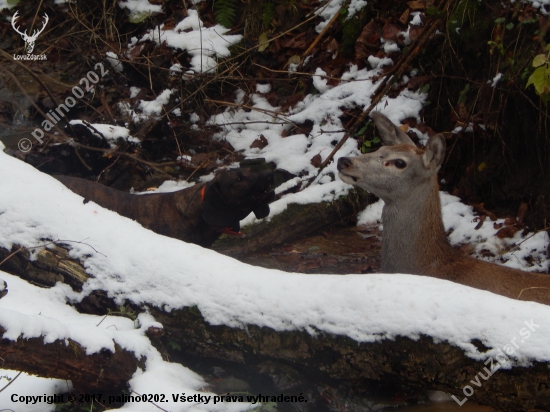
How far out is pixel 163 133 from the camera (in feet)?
A: 28.6

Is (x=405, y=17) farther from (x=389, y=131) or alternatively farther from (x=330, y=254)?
(x=330, y=254)

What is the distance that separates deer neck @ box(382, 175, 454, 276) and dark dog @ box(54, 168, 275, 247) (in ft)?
4.79

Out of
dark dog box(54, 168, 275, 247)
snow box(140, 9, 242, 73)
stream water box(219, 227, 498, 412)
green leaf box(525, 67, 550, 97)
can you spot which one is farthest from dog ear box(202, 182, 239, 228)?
snow box(140, 9, 242, 73)

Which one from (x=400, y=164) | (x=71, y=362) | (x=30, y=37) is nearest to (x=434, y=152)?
(x=400, y=164)

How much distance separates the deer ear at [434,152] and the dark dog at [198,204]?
168 centimetres

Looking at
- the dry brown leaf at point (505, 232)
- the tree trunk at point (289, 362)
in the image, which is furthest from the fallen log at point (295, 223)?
the tree trunk at point (289, 362)

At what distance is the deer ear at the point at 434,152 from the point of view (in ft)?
15.8

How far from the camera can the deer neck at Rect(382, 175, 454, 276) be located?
4746 mm

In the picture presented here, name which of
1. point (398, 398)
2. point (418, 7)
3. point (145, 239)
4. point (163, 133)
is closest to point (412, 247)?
point (398, 398)

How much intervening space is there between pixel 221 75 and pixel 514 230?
463cm

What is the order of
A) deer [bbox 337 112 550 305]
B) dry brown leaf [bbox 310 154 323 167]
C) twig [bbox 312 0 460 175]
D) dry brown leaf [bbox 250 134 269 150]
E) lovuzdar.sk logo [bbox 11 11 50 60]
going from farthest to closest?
1. lovuzdar.sk logo [bbox 11 11 50 60]
2. dry brown leaf [bbox 250 134 269 150]
3. dry brown leaf [bbox 310 154 323 167]
4. twig [bbox 312 0 460 175]
5. deer [bbox 337 112 550 305]

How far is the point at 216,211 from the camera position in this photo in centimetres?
593

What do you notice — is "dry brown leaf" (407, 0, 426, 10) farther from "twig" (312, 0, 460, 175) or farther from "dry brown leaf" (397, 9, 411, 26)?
"twig" (312, 0, 460, 175)

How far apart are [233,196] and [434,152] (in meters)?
1.95
